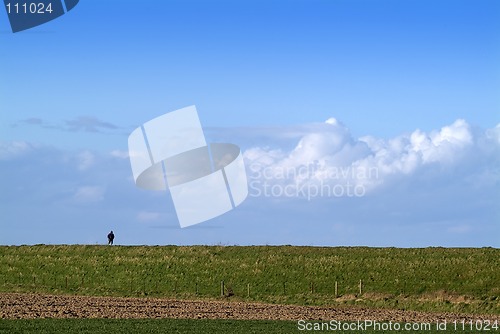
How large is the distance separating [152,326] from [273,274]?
92.5ft

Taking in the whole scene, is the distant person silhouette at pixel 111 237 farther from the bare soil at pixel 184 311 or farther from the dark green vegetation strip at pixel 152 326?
the dark green vegetation strip at pixel 152 326

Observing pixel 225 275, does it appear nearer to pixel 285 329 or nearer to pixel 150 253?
pixel 150 253

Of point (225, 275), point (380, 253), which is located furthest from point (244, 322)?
point (380, 253)

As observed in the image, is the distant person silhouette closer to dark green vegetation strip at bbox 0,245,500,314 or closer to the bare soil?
dark green vegetation strip at bbox 0,245,500,314

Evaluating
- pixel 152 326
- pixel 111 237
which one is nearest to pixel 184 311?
pixel 152 326

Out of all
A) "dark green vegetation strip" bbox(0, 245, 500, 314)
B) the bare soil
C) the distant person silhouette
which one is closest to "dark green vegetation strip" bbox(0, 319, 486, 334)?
the bare soil

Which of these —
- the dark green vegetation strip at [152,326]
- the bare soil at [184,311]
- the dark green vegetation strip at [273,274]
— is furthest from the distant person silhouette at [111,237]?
the dark green vegetation strip at [152,326]

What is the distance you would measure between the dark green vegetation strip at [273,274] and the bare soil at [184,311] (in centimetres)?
502

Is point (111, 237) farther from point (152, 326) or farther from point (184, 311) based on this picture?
point (152, 326)

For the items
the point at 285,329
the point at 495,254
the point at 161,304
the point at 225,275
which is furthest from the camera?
the point at 495,254

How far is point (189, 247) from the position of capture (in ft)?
254

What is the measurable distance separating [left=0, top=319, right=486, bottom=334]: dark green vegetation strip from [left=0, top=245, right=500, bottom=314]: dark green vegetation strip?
15677 mm

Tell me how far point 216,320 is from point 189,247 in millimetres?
36297

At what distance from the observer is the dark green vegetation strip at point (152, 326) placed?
36062 millimetres
